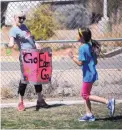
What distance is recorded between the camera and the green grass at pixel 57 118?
7316 millimetres

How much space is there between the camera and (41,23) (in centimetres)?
1705

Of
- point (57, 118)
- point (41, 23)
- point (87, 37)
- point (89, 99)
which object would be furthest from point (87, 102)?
point (41, 23)

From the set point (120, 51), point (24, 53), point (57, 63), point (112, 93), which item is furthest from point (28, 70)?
point (57, 63)

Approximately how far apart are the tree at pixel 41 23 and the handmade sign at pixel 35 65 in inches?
289

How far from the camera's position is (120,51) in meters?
13.8

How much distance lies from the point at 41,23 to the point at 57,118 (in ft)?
31.0

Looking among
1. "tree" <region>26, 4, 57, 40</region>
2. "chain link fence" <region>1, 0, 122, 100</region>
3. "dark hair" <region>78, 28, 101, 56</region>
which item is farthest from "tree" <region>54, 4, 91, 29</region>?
"dark hair" <region>78, 28, 101, 56</region>

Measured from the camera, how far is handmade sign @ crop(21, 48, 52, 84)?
8.47 metres

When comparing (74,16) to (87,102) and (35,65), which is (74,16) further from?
(87,102)

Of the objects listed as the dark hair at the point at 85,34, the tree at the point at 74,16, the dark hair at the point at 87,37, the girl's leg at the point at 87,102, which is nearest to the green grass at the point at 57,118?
the girl's leg at the point at 87,102

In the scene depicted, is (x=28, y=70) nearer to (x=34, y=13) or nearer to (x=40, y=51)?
(x=40, y=51)

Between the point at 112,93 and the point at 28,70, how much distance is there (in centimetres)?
200

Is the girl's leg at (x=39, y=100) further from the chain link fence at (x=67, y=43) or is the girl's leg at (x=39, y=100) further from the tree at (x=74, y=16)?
the tree at (x=74, y=16)

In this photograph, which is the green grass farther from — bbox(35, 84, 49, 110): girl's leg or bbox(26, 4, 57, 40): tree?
bbox(26, 4, 57, 40): tree
